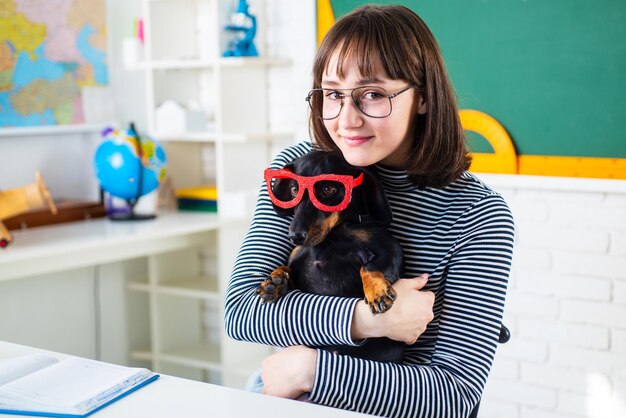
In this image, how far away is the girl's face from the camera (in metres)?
1.29

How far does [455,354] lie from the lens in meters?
1.29

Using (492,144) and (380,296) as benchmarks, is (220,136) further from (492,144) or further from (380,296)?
(380,296)

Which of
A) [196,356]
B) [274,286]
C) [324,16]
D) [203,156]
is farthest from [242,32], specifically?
[274,286]

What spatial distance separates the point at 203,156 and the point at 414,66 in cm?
222

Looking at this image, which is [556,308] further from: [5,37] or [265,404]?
[5,37]

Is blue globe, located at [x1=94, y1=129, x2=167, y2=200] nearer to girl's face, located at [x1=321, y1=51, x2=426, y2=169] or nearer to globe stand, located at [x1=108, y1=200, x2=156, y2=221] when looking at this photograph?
globe stand, located at [x1=108, y1=200, x2=156, y2=221]

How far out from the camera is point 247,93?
3.13 metres

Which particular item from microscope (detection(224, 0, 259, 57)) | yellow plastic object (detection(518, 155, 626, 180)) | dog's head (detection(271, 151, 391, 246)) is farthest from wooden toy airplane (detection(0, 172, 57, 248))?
yellow plastic object (detection(518, 155, 626, 180))

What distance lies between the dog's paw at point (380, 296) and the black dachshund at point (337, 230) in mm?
40

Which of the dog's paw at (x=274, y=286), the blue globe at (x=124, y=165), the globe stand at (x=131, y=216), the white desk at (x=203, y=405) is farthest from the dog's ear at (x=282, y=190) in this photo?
the globe stand at (x=131, y=216)

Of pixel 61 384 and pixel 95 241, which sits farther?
pixel 95 241

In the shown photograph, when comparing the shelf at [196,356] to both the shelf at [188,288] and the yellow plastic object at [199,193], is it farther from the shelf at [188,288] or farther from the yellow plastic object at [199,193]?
the yellow plastic object at [199,193]

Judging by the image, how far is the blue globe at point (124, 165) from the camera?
9.23ft

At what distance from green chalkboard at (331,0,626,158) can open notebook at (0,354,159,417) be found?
1729 millimetres
